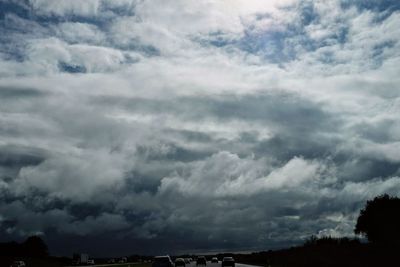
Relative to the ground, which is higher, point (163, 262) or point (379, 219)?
point (379, 219)

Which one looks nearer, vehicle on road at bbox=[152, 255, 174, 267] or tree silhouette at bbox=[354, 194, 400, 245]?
vehicle on road at bbox=[152, 255, 174, 267]

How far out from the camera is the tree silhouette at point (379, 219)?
136875 millimetres

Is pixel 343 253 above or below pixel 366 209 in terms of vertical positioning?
below

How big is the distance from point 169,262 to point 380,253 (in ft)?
74.3

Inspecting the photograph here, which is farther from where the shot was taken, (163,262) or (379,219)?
(379,219)

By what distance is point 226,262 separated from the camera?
79.9 m

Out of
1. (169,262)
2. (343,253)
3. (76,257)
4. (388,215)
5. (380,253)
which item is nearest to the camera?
(169,262)

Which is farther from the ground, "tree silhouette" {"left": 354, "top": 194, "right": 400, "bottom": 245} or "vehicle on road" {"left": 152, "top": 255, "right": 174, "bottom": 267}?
"tree silhouette" {"left": 354, "top": 194, "right": 400, "bottom": 245}

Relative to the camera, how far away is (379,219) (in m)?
142

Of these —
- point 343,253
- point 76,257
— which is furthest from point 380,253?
point 76,257

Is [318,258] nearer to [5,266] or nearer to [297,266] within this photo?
[297,266]

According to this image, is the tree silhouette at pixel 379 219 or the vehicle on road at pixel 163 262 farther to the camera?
the tree silhouette at pixel 379 219

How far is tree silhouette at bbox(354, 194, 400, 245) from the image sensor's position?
5389 inches

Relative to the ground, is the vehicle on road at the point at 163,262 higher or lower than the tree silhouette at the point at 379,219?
lower
